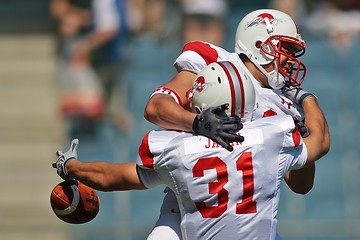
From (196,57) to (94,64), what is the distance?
189 inches

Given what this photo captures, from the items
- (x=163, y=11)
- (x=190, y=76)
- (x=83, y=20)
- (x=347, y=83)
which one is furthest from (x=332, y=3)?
(x=190, y=76)

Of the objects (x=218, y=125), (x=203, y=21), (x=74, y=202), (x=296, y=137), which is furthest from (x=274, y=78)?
(x=203, y=21)

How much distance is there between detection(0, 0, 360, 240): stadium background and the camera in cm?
845

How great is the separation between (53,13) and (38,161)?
4.86ft

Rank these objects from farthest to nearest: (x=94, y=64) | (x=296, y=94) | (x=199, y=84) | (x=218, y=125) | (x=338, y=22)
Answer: (x=338, y=22), (x=94, y=64), (x=296, y=94), (x=199, y=84), (x=218, y=125)

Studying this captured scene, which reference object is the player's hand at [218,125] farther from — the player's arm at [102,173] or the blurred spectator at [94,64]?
the blurred spectator at [94,64]

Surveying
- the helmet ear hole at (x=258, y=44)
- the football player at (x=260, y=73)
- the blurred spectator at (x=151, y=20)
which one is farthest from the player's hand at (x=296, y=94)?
the blurred spectator at (x=151, y=20)

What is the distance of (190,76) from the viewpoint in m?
4.42

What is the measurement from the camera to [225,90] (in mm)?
3959

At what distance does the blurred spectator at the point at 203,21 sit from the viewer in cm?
900

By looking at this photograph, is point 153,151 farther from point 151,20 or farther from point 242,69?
point 151,20

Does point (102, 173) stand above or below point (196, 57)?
below

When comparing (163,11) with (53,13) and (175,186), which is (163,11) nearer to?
(53,13)

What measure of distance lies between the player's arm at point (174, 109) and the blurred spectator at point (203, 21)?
4.57 meters
